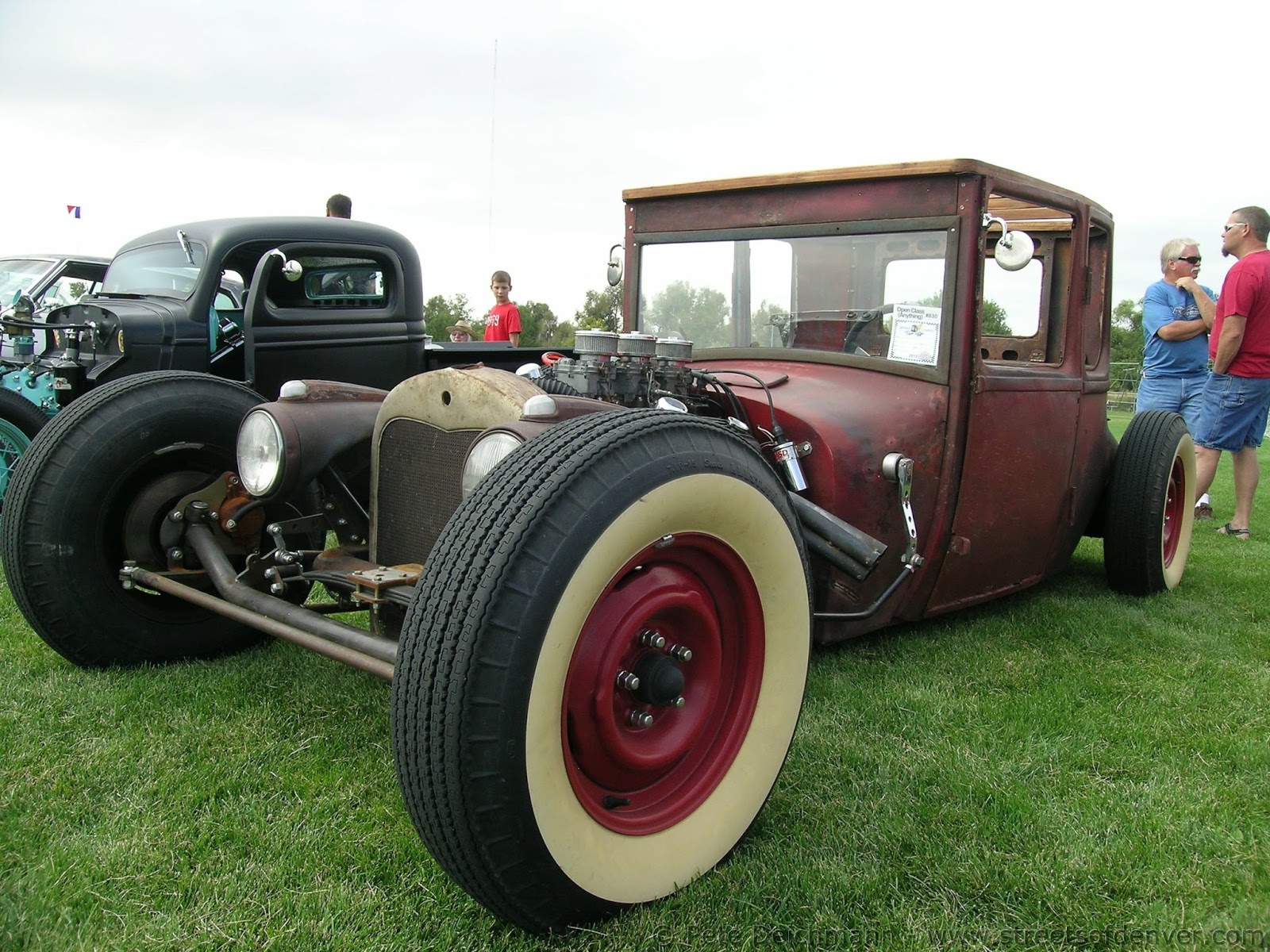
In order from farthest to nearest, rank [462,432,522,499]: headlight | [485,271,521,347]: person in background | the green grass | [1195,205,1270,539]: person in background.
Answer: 1. [485,271,521,347]: person in background
2. [1195,205,1270,539]: person in background
3. [462,432,522,499]: headlight
4. the green grass

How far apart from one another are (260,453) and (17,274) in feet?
18.4

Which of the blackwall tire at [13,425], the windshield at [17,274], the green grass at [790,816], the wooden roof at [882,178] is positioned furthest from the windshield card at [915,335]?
the windshield at [17,274]

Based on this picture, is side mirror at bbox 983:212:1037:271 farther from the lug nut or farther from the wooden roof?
the lug nut

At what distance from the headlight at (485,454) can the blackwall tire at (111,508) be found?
1.25 m

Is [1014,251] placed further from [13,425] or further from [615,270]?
[13,425]

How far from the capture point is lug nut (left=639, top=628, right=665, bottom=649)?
6.07 feet

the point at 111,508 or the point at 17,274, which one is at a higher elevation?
the point at 17,274

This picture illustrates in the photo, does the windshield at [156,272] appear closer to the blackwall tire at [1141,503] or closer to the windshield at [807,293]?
the windshield at [807,293]

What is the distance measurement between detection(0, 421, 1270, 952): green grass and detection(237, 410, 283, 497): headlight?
0.66 metres

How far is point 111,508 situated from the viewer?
2891 mm

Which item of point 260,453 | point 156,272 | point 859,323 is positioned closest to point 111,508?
point 260,453

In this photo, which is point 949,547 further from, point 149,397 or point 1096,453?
point 149,397

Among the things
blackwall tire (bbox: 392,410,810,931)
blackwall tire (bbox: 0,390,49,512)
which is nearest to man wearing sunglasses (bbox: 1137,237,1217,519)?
blackwall tire (bbox: 392,410,810,931)

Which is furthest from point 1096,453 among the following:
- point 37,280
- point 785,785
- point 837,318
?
point 37,280
